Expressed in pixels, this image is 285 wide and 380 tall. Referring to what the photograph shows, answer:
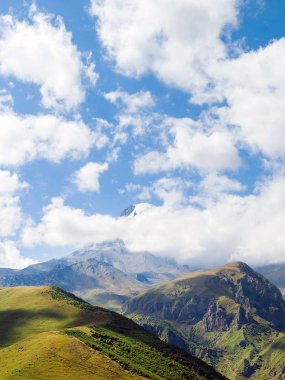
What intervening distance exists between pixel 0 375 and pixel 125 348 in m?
69.2

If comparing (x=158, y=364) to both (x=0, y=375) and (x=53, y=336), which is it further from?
(x=0, y=375)

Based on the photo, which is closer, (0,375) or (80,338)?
(0,375)

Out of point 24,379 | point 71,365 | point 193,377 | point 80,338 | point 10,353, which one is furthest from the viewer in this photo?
point 193,377

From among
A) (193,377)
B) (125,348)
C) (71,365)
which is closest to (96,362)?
(71,365)

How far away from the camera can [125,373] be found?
152 m

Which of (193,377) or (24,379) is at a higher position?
(24,379)

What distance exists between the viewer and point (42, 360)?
485 ft

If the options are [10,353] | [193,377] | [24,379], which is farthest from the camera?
[193,377]

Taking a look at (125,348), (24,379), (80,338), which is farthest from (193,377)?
(24,379)

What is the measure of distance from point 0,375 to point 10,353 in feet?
102

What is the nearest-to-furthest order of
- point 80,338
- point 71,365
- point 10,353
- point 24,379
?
point 24,379 < point 71,365 < point 10,353 < point 80,338

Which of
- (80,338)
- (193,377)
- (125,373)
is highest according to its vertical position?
(80,338)

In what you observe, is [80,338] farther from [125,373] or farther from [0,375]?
[0,375]

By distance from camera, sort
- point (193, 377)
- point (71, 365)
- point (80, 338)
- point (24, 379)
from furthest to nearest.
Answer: point (193, 377) → point (80, 338) → point (71, 365) → point (24, 379)
